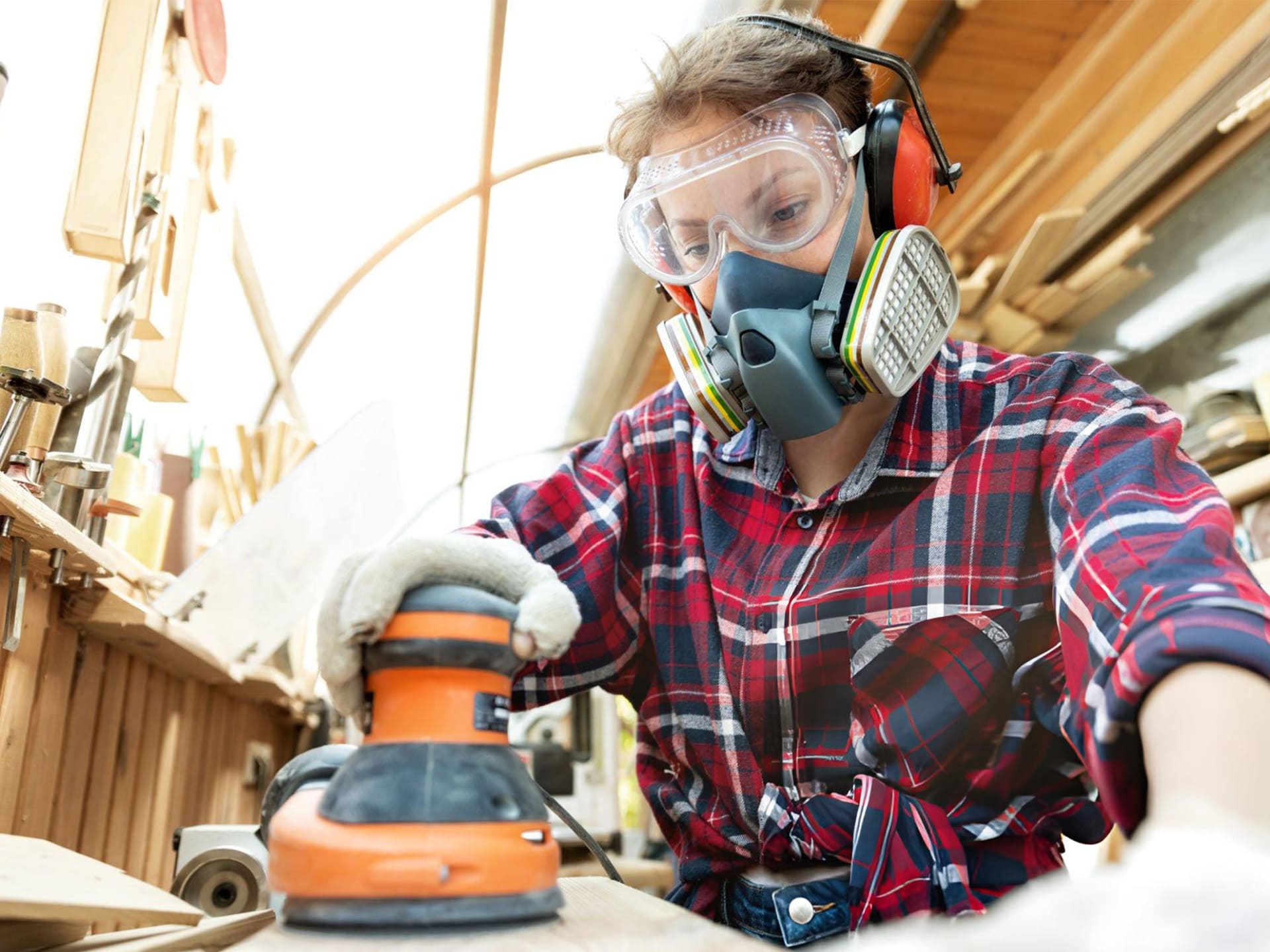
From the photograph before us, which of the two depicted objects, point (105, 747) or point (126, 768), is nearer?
point (105, 747)

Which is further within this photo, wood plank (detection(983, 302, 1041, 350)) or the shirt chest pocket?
wood plank (detection(983, 302, 1041, 350))

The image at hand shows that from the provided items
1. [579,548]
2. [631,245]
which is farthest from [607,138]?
[579,548]

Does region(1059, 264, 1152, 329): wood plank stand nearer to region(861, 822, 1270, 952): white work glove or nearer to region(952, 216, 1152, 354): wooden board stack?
region(952, 216, 1152, 354): wooden board stack

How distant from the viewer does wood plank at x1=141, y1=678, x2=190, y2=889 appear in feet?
7.00

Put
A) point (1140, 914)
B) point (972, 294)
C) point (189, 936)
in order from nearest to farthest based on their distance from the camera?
point (1140, 914) < point (189, 936) < point (972, 294)

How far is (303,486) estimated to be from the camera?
2264mm

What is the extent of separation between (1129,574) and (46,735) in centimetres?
157

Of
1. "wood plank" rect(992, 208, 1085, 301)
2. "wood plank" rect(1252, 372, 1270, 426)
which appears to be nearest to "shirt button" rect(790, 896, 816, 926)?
"wood plank" rect(1252, 372, 1270, 426)

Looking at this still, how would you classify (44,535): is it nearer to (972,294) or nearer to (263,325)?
(263,325)

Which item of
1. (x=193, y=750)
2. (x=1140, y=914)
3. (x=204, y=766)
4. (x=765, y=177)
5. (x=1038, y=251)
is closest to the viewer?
(x=1140, y=914)

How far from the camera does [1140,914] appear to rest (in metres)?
0.48

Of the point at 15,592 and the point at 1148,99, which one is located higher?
the point at 1148,99

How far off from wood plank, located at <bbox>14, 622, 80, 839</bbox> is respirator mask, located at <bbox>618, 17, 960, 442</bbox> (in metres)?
1.13

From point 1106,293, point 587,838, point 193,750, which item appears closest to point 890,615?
point 587,838
